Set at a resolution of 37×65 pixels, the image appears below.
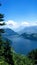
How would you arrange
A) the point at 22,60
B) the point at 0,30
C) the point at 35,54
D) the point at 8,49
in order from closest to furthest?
the point at 0,30
the point at 8,49
the point at 22,60
the point at 35,54

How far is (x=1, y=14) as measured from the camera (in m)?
33.0

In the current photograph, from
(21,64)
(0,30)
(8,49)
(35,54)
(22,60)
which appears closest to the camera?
(0,30)

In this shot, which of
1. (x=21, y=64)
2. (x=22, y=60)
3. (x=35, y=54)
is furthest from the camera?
(x=35, y=54)

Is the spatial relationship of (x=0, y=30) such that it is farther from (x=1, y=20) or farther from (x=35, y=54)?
(x=35, y=54)

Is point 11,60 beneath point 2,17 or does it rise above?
beneath

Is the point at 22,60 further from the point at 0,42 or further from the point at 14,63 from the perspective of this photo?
the point at 0,42

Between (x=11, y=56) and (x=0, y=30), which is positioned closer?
(x=0, y=30)

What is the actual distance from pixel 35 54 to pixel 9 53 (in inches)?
1983

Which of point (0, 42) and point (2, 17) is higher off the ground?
point (2, 17)

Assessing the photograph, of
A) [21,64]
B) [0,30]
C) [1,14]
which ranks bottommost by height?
[21,64]

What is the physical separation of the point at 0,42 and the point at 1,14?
11.6 feet

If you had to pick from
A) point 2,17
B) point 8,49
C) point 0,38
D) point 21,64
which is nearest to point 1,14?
point 2,17

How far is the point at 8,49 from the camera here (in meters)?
49.6

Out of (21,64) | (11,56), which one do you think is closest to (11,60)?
(11,56)
